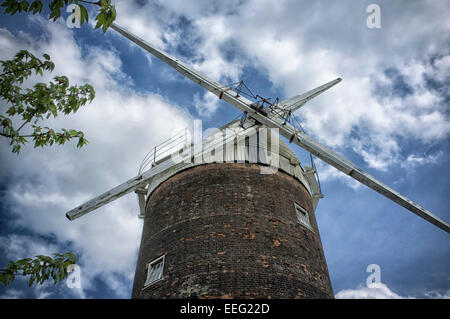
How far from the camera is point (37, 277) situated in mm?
4527

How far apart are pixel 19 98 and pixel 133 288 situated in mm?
8572

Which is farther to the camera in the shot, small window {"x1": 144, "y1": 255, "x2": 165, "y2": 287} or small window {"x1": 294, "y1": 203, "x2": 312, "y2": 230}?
small window {"x1": 294, "y1": 203, "x2": 312, "y2": 230}

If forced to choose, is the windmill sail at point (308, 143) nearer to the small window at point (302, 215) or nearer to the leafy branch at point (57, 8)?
the small window at point (302, 215)

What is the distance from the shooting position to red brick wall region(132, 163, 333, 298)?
32.6 ft

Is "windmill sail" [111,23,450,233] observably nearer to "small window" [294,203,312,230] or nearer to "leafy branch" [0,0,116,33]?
→ "small window" [294,203,312,230]

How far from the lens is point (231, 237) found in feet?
35.2

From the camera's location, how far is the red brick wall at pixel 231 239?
994 centimetres

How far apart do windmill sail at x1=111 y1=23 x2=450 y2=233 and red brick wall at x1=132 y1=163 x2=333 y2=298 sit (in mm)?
2340

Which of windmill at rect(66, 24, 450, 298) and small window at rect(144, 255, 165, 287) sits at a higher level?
windmill at rect(66, 24, 450, 298)

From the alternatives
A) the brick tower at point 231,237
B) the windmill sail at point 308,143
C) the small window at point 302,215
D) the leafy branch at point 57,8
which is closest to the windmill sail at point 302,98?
the windmill sail at point 308,143

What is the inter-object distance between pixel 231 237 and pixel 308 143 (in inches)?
249

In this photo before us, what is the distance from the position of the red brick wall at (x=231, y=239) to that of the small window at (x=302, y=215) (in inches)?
9.7

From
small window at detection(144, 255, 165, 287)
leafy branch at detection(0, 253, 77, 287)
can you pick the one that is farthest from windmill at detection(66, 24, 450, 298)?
leafy branch at detection(0, 253, 77, 287)
